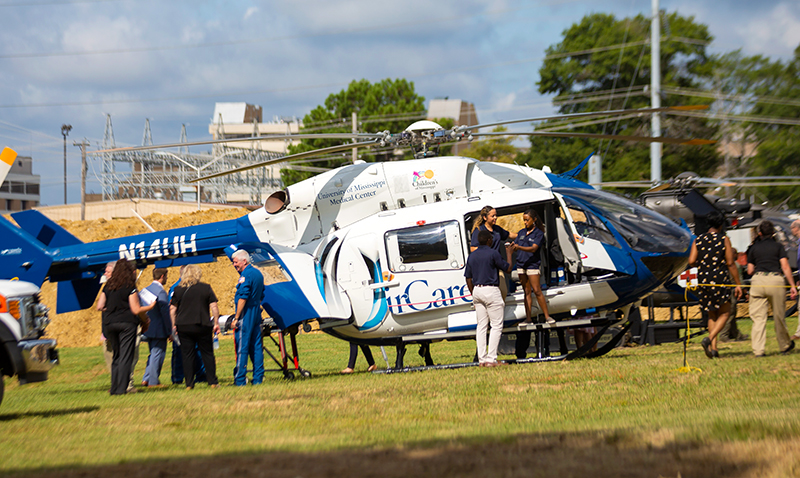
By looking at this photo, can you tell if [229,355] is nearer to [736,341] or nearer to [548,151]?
[736,341]

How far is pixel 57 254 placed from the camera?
12.2m

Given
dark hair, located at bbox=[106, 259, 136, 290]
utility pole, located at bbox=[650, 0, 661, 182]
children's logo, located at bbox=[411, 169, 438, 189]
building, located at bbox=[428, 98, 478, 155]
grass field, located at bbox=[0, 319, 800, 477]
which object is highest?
building, located at bbox=[428, 98, 478, 155]

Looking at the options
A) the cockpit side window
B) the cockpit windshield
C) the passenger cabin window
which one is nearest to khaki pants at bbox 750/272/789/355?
the cockpit windshield

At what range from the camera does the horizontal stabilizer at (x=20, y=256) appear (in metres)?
11.1

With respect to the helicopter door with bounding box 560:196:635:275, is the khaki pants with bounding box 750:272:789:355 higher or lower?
lower

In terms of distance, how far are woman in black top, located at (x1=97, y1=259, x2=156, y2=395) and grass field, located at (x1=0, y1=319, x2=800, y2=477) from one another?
0.42 metres

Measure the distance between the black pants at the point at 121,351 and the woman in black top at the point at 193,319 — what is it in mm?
656

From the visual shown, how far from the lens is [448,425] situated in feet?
18.9

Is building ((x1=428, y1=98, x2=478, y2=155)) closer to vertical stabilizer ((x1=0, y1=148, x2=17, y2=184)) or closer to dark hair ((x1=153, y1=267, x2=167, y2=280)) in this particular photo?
dark hair ((x1=153, y1=267, x2=167, y2=280))

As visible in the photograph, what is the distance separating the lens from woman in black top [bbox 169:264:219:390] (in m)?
9.74

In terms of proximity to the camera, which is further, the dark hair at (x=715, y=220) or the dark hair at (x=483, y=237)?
the dark hair at (x=715, y=220)

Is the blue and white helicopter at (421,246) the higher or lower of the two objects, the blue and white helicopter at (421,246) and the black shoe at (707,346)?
the higher

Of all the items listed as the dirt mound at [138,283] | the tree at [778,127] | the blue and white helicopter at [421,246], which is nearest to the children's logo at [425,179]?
the blue and white helicopter at [421,246]

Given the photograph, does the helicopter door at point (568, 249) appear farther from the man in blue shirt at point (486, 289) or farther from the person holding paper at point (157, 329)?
the person holding paper at point (157, 329)
